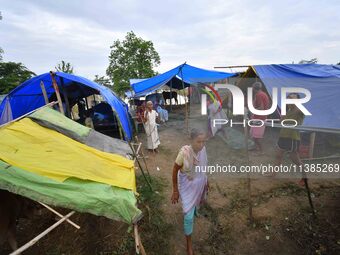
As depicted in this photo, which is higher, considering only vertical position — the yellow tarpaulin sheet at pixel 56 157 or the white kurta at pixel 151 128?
the yellow tarpaulin sheet at pixel 56 157

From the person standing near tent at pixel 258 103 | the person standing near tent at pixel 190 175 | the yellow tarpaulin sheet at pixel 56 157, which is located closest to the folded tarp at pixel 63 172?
the yellow tarpaulin sheet at pixel 56 157

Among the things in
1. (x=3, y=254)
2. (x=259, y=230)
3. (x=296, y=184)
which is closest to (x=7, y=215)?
(x=3, y=254)

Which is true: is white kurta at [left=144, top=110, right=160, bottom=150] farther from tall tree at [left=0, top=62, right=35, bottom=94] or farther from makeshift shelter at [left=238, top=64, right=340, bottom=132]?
tall tree at [left=0, top=62, right=35, bottom=94]

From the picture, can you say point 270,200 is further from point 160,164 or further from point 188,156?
point 160,164

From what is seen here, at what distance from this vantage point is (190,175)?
291cm

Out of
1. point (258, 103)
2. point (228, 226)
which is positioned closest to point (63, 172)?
point (228, 226)

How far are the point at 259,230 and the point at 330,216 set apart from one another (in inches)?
49.8

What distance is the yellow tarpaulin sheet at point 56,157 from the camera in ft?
7.79

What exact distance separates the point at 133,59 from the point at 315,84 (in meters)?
23.3

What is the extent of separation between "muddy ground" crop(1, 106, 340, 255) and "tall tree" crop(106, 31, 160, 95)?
2326 cm

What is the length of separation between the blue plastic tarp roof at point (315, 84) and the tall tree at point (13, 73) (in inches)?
862

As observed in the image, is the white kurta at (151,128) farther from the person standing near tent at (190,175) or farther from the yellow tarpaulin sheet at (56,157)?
the person standing near tent at (190,175)

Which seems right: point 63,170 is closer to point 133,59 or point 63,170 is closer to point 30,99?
point 30,99

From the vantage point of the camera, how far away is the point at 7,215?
9.22ft
